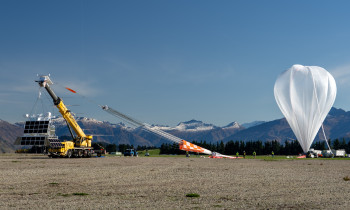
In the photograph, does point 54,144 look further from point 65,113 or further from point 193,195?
point 193,195

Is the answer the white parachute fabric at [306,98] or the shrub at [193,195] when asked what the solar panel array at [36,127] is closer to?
the white parachute fabric at [306,98]

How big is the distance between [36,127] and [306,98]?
59952 mm

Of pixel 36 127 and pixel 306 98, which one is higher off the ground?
pixel 306 98

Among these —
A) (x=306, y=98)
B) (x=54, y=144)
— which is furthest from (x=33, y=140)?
(x=306, y=98)

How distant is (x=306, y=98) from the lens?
79.8 metres

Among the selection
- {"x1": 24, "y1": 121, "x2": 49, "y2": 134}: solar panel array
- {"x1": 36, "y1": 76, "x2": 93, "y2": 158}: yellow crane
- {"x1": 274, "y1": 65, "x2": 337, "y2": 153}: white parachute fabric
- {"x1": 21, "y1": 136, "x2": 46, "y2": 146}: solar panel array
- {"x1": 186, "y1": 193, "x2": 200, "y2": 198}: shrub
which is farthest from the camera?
{"x1": 274, "y1": 65, "x2": 337, "y2": 153}: white parachute fabric

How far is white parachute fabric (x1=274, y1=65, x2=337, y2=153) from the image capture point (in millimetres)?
79312

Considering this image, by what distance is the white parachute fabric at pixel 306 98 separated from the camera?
79312 mm

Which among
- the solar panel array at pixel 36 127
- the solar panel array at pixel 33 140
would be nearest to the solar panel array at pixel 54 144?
the solar panel array at pixel 33 140

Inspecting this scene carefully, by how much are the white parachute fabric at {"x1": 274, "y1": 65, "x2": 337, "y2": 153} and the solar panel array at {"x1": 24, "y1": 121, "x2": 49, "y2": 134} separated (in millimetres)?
51670

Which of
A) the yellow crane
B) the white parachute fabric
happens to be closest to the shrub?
the yellow crane

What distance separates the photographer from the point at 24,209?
14461 mm

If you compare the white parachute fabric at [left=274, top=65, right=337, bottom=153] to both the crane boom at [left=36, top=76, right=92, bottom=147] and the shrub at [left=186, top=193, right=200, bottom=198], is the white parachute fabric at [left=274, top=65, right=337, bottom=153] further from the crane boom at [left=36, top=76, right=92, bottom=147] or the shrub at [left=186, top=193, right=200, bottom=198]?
the shrub at [left=186, top=193, right=200, bottom=198]

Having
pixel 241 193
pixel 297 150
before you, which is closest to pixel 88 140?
pixel 241 193
